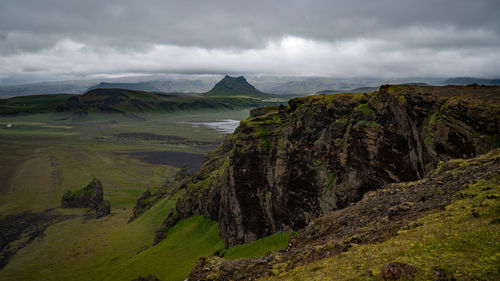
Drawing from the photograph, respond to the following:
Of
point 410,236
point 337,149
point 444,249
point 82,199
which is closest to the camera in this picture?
point 444,249

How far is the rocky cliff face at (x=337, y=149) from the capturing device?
3203 centimetres

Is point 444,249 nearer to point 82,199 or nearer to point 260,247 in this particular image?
point 260,247

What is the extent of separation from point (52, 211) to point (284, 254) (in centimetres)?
12867

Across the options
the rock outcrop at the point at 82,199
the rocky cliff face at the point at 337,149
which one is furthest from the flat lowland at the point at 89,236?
the rocky cliff face at the point at 337,149

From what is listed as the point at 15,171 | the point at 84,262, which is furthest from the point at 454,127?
the point at 15,171

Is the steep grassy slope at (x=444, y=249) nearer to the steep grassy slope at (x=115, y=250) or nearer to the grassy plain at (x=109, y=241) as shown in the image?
the grassy plain at (x=109, y=241)

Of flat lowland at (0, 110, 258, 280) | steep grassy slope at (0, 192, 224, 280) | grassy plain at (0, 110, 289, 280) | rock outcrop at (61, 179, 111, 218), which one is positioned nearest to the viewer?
grassy plain at (0, 110, 289, 280)

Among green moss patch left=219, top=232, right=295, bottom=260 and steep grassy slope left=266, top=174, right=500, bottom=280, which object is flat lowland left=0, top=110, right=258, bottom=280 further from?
steep grassy slope left=266, top=174, right=500, bottom=280

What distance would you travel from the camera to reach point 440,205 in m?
21.3

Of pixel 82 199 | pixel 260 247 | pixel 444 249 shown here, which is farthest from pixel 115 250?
pixel 444 249

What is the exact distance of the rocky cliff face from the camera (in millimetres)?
32031

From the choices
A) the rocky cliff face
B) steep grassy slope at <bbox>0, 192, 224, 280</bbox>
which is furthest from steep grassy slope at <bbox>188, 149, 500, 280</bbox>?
steep grassy slope at <bbox>0, 192, 224, 280</bbox>

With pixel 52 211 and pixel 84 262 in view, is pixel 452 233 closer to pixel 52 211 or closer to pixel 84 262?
pixel 84 262

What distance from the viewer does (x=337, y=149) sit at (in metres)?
45.0
